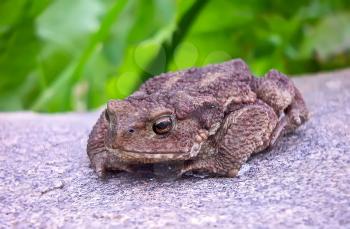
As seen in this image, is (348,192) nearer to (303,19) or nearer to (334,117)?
(334,117)

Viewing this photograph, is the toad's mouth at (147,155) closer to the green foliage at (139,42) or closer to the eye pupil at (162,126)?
the eye pupil at (162,126)

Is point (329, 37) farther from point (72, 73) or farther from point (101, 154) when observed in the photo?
point (101, 154)

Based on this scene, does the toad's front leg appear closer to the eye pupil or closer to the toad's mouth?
the toad's mouth

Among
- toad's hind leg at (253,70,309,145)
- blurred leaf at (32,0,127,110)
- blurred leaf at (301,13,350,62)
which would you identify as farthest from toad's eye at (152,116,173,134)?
blurred leaf at (301,13,350,62)

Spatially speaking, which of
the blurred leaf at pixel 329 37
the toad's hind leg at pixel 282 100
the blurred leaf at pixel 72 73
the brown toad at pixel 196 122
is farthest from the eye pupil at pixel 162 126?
the blurred leaf at pixel 329 37

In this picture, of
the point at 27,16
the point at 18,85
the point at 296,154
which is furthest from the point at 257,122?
the point at 18,85

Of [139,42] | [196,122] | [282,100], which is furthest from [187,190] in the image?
[139,42]
